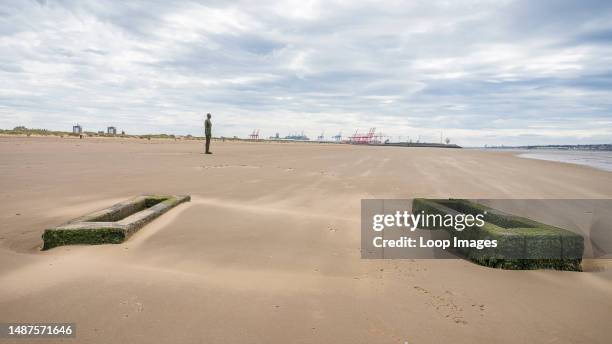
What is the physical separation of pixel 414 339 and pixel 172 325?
64.3 inches

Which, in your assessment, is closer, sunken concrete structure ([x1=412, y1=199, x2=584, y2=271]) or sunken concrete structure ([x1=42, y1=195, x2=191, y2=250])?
sunken concrete structure ([x1=412, y1=199, x2=584, y2=271])

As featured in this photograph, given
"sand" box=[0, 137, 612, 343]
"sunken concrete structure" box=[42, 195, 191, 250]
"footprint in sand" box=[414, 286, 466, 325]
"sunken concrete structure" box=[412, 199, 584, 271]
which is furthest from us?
"sunken concrete structure" box=[42, 195, 191, 250]

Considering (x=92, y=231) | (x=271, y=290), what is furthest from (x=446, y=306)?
(x=92, y=231)

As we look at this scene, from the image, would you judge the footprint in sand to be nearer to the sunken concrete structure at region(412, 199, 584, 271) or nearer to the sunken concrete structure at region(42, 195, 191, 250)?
the sunken concrete structure at region(412, 199, 584, 271)

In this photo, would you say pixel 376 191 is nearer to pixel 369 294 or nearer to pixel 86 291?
pixel 369 294

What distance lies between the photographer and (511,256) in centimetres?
359

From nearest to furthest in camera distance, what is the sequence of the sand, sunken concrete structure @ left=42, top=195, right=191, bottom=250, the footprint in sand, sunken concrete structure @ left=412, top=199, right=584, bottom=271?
the sand < the footprint in sand < sunken concrete structure @ left=412, top=199, right=584, bottom=271 < sunken concrete structure @ left=42, top=195, right=191, bottom=250

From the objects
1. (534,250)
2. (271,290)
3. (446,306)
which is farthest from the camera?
(534,250)

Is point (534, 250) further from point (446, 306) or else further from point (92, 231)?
point (92, 231)

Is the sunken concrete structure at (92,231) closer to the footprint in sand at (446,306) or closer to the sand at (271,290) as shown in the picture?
the sand at (271,290)

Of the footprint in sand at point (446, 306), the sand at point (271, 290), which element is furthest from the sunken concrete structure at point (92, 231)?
the footprint in sand at point (446, 306)

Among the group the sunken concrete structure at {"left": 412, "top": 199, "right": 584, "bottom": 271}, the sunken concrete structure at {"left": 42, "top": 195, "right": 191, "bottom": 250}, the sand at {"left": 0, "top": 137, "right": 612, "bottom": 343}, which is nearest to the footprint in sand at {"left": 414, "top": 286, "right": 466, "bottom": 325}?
the sand at {"left": 0, "top": 137, "right": 612, "bottom": 343}

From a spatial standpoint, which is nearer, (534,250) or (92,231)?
(534,250)

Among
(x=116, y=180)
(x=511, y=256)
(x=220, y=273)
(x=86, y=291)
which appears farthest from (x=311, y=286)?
(x=116, y=180)
